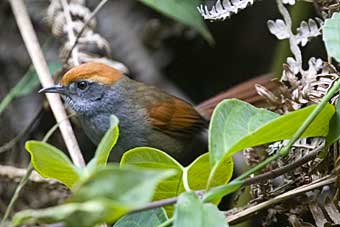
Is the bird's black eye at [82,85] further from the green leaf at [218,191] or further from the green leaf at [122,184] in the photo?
the green leaf at [122,184]

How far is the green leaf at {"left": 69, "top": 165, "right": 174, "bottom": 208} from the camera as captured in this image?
2.45ft

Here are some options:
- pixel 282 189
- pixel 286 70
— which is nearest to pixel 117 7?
pixel 286 70

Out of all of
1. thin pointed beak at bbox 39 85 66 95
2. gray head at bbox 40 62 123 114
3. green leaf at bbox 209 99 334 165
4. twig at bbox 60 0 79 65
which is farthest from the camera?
twig at bbox 60 0 79 65

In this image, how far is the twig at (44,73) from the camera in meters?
1.88

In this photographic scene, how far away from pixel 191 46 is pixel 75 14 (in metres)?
0.68

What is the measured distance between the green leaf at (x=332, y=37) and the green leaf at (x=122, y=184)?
1.56 feet

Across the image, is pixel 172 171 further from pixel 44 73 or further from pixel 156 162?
pixel 44 73

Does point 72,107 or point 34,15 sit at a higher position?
point 34,15

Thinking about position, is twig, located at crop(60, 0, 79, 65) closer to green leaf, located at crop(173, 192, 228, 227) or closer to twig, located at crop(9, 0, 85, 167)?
twig, located at crop(9, 0, 85, 167)

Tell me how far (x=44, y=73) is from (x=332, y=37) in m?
1.21

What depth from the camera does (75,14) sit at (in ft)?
8.03

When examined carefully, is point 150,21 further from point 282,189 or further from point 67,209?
point 67,209

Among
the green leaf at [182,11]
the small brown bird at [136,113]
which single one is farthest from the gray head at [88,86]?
the green leaf at [182,11]

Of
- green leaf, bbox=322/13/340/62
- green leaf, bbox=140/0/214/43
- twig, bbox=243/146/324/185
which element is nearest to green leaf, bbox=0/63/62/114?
green leaf, bbox=140/0/214/43
